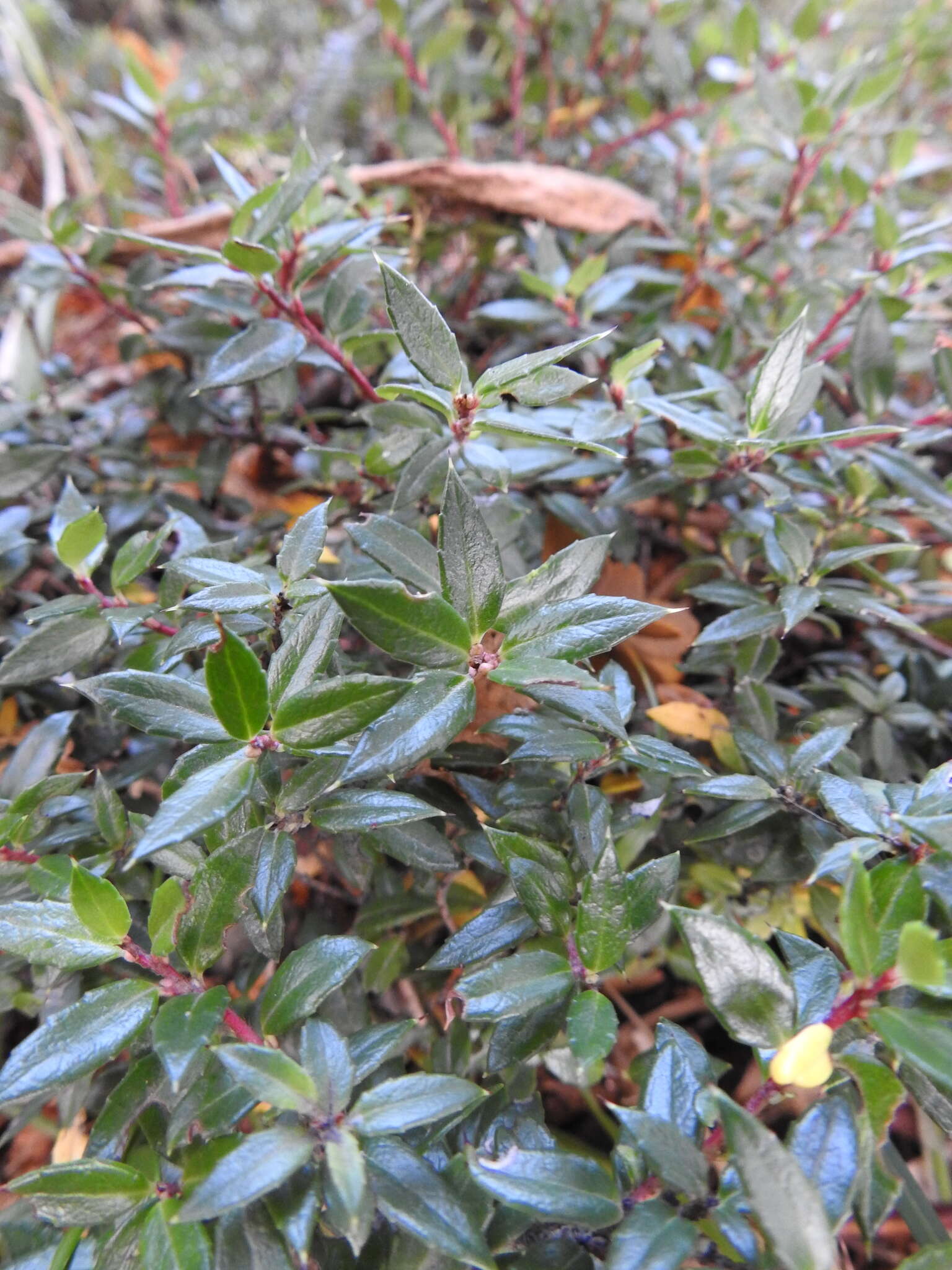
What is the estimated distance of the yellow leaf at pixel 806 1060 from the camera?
499 mm

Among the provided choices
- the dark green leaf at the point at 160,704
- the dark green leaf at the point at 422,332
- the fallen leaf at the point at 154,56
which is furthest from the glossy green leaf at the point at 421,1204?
the fallen leaf at the point at 154,56

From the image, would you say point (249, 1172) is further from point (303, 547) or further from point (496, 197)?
point (496, 197)

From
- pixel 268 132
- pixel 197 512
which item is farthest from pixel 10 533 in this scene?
pixel 268 132

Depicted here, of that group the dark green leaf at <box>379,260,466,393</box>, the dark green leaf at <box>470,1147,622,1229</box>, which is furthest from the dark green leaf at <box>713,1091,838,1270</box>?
the dark green leaf at <box>379,260,466,393</box>

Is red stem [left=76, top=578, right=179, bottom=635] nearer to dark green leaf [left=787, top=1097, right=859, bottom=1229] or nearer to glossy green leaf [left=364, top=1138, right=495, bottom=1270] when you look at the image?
glossy green leaf [left=364, top=1138, right=495, bottom=1270]

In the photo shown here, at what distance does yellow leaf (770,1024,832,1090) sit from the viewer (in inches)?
19.6

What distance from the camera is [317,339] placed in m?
0.90

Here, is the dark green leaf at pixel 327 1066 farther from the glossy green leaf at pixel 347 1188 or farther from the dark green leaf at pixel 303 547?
the dark green leaf at pixel 303 547

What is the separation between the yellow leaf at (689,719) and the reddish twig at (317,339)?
47 centimetres

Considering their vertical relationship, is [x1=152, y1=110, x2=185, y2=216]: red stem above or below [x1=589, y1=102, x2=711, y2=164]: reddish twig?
above

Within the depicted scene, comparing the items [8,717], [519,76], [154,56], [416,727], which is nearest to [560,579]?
[416,727]

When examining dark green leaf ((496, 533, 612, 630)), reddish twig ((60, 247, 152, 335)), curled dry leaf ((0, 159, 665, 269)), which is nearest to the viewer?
dark green leaf ((496, 533, 612, 630))

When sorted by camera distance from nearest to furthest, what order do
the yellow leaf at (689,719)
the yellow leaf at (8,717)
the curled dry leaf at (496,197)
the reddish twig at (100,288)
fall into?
the yellow leaf at (689,719) → the yellow leaf at (8,717) → the reddish twig at (100,288) → the curled dry leaf at (496,197)

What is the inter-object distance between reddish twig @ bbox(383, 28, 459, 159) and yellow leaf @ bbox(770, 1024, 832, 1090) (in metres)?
1.50
